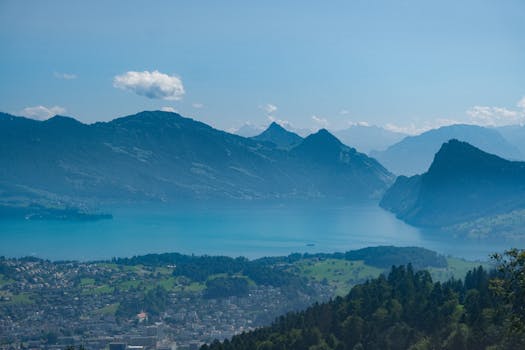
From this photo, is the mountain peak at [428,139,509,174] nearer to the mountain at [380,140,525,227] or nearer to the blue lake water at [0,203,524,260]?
the mountain at [380,140,525,227]

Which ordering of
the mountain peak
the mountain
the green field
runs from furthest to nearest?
the mountain peak, the mountain, the green field

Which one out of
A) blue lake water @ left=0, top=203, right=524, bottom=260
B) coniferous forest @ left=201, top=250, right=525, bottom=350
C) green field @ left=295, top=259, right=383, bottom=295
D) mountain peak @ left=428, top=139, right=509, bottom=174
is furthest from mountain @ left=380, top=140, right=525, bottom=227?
coniferous forest @ left=201, top=250, right=525, bottom=350

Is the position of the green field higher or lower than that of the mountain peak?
lower

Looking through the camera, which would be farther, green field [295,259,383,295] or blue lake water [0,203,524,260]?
blue lake water [0,203,524,260]

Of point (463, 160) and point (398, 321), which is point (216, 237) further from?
point (398, 321)

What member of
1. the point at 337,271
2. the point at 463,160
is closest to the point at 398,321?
the point at 337,271

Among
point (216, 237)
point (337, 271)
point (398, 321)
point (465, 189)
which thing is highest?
point (465, 189)

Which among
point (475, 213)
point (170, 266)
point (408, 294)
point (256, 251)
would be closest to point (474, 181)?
point (475, 213)
